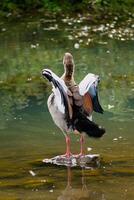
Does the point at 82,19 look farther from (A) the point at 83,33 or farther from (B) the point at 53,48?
(B) the point at 53,48

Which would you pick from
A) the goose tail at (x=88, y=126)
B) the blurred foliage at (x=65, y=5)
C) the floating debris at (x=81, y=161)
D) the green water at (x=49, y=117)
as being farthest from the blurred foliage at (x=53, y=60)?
the goose tail at (x=88, y=126)

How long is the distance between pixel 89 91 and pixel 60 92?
1.15 ft

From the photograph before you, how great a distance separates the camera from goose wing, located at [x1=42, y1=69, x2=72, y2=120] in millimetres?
6180

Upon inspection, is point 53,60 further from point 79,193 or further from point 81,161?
point 79,193

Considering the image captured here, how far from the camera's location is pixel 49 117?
10023 millimetres

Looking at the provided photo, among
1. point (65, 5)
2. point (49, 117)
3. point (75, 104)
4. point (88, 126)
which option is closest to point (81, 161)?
point (88, 126)

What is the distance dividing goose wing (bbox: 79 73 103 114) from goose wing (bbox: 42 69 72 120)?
0.56 ft

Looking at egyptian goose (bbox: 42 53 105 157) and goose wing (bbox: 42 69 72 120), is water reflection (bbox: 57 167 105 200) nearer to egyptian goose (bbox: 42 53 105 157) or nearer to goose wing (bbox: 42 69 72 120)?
egyptian goose (bbox: 42 53 105 157)

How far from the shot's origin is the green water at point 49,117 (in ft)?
19.4

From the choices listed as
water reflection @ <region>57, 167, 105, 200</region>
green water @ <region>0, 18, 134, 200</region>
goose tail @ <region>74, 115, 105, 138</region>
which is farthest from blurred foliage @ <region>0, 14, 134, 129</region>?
water reflection @ <region>57, 167, 105, 200</region>

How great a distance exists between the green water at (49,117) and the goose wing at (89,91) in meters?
0.64

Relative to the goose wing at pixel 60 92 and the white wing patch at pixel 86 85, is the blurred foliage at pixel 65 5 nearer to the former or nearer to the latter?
the white wing patch at pixel 86 85

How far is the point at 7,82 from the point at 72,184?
7.51m

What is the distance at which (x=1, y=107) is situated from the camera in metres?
11.0
